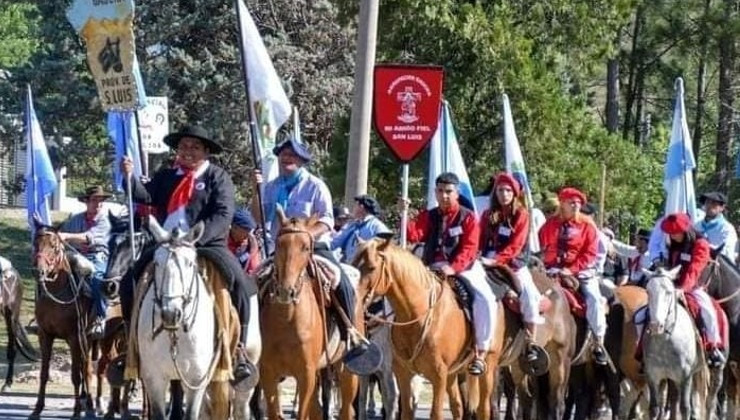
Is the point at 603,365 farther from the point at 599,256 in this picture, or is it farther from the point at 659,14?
the point at 659,14

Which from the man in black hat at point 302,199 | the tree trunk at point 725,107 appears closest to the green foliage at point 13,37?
the tree trunk at point 725,107

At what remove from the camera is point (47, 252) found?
1997 centimetres

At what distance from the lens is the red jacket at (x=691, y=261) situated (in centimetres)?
1889

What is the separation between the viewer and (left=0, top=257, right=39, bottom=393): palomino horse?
2352 centimetres

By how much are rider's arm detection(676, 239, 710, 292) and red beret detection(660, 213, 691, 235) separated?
22 cm

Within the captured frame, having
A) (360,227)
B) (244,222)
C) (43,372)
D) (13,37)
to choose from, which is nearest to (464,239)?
(360,227)

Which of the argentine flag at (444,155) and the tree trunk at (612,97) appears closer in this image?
the argentine flag at (444,155)

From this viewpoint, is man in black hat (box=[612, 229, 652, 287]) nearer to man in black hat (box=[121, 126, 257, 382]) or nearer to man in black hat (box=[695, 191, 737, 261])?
man in black hat (box=[695, 191, 737, 261])

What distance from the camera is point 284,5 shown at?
3653 cm

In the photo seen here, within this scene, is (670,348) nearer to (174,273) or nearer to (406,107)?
(406,107)

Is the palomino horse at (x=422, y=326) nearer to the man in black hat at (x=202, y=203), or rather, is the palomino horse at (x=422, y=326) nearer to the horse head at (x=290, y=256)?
the horse head at (x=290, y=256)

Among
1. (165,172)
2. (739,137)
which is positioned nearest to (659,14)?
(739,137)

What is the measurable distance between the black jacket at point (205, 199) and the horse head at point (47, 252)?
18.5ft

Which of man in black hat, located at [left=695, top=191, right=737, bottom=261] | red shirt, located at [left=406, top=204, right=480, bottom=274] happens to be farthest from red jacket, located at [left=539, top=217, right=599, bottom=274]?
man in black hat, located at [left=695, top=191, right=737, bottom=261]
